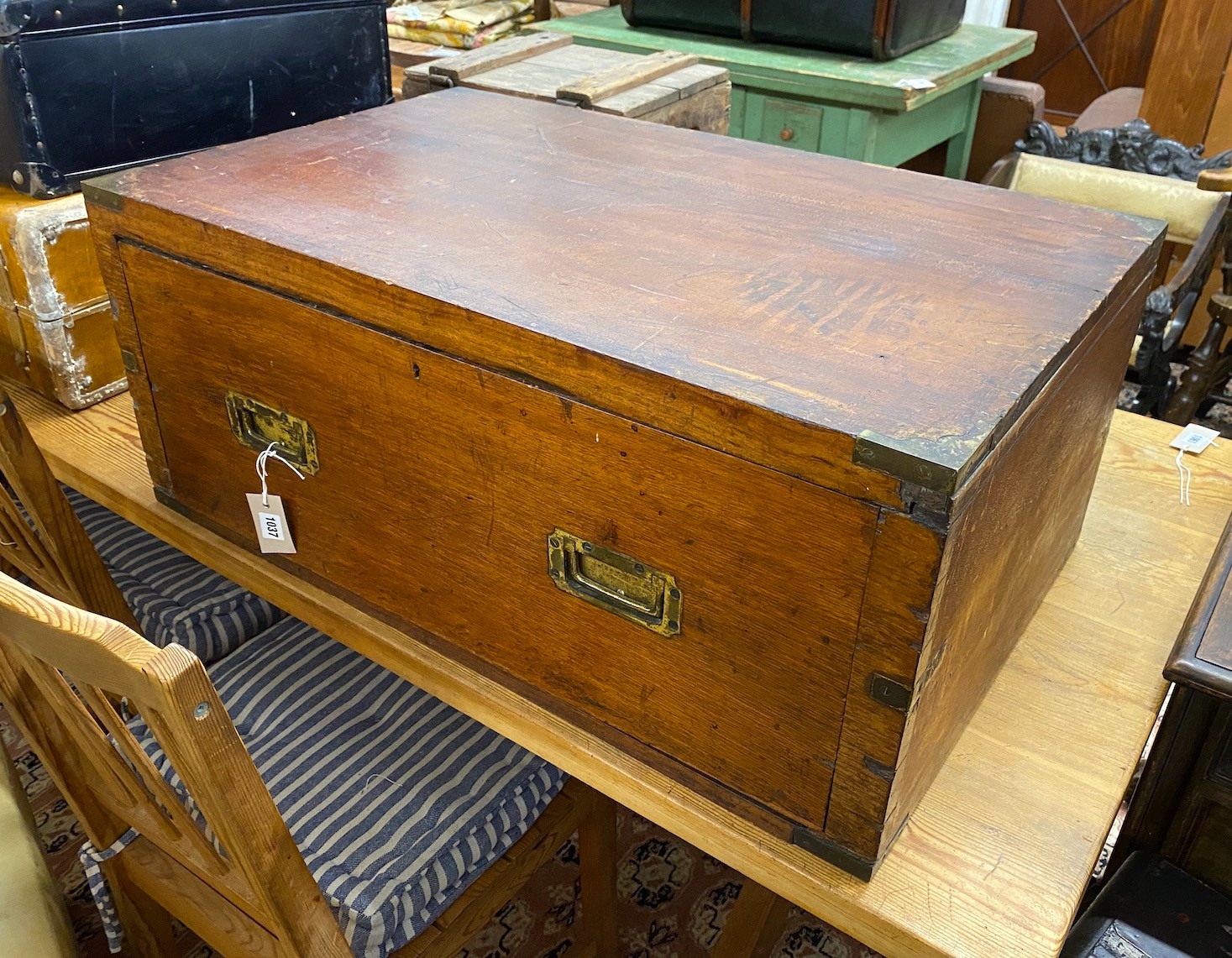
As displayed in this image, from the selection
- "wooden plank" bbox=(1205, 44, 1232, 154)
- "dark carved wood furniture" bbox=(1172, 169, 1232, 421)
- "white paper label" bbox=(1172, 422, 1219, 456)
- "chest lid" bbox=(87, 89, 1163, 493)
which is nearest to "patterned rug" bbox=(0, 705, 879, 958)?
"white paper label" bbox=(1172, 422, 1219, 456)

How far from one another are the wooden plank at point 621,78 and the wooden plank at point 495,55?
19 centimetres

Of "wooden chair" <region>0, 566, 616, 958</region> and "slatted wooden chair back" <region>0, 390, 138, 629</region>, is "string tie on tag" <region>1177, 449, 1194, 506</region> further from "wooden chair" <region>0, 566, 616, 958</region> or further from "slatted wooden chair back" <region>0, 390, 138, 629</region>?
"slatted wooden chair back" <region>0, 390, 138, 629</region>

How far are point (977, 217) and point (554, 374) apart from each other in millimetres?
428

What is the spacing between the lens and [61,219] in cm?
109

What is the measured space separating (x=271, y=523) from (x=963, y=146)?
2330 mm

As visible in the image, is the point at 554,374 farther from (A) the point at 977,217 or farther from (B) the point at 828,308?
(A) the point at 977,217

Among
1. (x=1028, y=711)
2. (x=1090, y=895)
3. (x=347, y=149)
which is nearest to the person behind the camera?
(x=1028, y=711)

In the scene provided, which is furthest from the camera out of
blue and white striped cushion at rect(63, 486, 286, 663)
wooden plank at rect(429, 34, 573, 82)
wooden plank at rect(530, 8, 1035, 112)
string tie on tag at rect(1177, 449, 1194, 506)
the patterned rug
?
wooden plank at rect(530, 8, 1035, 112)

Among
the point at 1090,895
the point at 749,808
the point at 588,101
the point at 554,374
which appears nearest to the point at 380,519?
the point at 554,374

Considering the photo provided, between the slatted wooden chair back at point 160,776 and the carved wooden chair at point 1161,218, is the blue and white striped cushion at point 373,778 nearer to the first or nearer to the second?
the slatted wooden chair back at point 160,776

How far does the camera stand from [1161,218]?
208 cm

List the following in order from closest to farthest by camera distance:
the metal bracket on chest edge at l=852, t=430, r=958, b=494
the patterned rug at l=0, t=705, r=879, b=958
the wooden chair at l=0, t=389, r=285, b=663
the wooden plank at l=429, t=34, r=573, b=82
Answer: the metal bracket on chest edge at l=852, t=430, r=958, b=494 → the wooden chair at l=0, t=389, r=285, b=663 → the patterned rug at l=0, t=705, r=879, b=958 → the wooden plank at l=429, t=34, r=573, b=82

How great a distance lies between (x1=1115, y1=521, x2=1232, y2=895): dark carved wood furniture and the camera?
886 millimetres

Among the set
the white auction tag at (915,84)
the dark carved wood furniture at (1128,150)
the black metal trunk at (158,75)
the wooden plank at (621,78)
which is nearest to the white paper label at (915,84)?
the white auction tag at (915,84)
